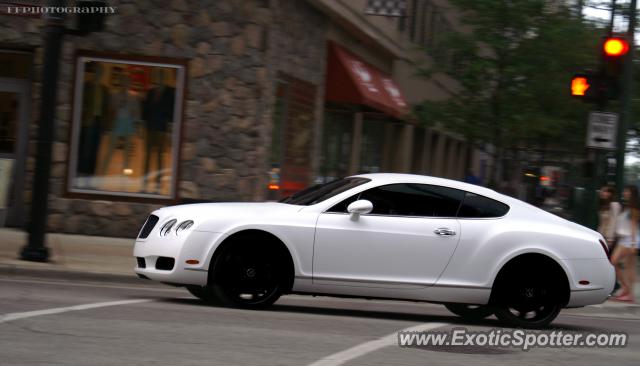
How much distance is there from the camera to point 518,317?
10336 mm

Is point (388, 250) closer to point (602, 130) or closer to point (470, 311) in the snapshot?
point (470, 311)

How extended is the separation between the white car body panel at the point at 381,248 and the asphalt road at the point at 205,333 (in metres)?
0.37

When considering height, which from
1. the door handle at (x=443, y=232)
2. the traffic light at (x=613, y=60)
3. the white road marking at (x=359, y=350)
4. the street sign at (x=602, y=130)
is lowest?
the white road marking at (x=359, y=350)

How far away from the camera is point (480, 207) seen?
10.4 meters

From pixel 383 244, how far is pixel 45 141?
4.91 meters

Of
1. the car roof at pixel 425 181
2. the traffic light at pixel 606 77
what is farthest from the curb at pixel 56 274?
the traffic light at pixel 606 77

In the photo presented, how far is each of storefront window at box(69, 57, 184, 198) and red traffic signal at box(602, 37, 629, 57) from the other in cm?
696

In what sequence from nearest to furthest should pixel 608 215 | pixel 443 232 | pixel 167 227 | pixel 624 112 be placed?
1. pixel 167 227
2. pixel 443 232
3. pixel 608 215
4. pixel 624 112

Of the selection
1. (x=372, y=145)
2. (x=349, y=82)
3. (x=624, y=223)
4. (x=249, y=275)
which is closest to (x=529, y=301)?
(x=249, y=275)

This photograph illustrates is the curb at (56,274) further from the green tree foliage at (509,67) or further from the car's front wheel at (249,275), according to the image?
the green tree foliage at (509,67)

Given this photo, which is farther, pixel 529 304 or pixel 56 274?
pixel 56 274

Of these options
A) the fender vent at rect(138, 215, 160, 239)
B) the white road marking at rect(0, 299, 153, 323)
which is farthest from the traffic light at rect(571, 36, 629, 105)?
the white road marking at rect(0, 299, 153, 323)

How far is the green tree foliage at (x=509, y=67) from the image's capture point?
22.6 meters

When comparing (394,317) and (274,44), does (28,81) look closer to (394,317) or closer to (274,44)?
(274,44)
